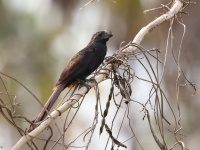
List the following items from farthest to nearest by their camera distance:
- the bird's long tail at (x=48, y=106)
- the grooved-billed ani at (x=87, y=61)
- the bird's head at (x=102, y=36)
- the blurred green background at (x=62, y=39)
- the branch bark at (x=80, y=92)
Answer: the blurred green background at (x=62, y=39)
the bird's head at (x=102, y=36)
the grooved-billed ani at (x=87, y=61)
the bird's long tail at (x=48, y=106)
the branch bark at (x=80, y=92)

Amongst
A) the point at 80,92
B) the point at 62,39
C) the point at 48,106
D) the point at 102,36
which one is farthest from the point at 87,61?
the point at 62,39

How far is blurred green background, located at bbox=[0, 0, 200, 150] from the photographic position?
1205cm

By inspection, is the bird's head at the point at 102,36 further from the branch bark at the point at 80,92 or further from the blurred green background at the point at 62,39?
the blurred green background at the point at 62,39

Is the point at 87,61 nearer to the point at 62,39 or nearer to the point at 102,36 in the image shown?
the point at 102,36

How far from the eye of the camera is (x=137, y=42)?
4.22 meters

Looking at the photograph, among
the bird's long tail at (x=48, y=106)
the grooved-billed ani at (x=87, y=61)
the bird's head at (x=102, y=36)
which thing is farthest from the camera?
the bird's head at (x=102, y=36)

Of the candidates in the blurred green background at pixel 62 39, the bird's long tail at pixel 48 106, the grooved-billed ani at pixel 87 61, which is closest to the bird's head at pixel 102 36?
the grooved-billed ani at pixel 87 61

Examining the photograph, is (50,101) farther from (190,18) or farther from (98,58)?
(190,18)

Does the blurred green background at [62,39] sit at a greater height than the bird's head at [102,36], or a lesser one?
greater

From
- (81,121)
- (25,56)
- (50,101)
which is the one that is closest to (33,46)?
(25,56)

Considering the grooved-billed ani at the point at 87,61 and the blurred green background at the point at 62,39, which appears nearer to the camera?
the grooved-billed ani at the point at 87,61

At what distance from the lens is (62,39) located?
47.4 ft

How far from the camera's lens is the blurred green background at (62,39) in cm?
1205

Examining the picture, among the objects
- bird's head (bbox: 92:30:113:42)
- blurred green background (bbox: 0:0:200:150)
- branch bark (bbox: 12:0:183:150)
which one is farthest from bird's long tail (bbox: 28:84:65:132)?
blurred green background (bbox: 0:0:200:150)
